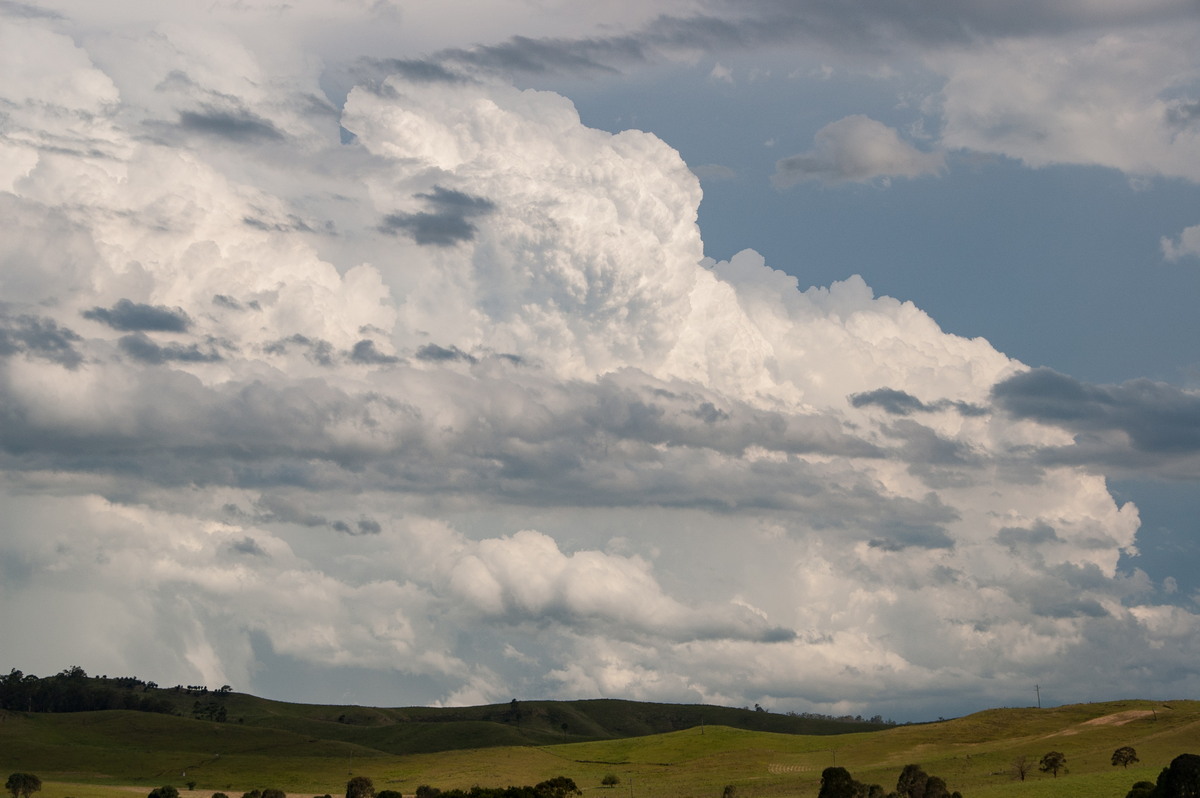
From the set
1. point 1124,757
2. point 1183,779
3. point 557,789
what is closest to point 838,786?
point 1183,779

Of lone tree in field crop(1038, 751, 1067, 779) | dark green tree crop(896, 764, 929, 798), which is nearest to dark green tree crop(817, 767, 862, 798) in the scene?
dark green tree crop(896, 764, 929, 798)

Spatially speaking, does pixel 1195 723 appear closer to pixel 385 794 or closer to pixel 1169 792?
pixel 1169 792

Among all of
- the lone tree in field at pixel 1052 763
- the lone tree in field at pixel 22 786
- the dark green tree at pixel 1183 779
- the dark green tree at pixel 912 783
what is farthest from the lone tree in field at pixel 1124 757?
the lone tree in field at pixel 22 786

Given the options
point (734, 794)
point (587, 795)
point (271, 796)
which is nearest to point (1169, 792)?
point (734, 794)

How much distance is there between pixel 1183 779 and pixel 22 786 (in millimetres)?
153303

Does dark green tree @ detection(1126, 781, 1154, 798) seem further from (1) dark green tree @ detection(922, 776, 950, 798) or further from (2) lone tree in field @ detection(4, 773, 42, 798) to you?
(2) lone tree in field @ detection(4, 773, 42, 798)

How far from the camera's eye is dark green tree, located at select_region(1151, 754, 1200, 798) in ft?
368

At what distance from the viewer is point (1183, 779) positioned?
371ft

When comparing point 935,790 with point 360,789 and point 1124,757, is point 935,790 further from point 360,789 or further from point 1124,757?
point 360,789

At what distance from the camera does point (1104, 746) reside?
196 metres

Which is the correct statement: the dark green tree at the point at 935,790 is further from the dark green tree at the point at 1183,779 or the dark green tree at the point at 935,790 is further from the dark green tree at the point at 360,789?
the dark green tree at the point at 360,789

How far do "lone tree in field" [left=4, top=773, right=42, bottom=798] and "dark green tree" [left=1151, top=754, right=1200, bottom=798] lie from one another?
14999cm

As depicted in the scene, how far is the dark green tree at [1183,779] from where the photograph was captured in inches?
4419

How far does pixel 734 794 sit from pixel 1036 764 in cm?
4351
